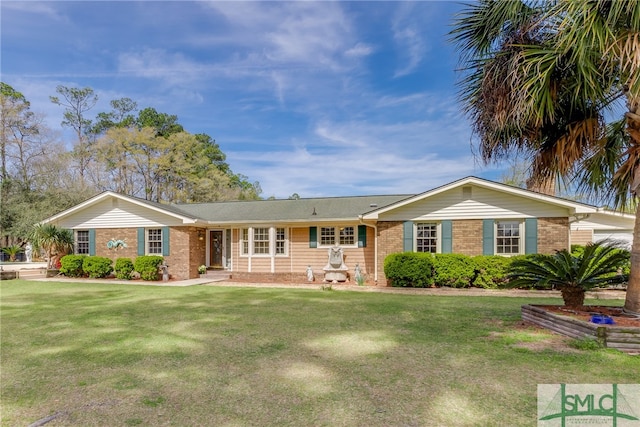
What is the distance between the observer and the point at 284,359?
4.61 metres

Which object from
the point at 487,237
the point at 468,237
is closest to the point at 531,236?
the point at 487,237

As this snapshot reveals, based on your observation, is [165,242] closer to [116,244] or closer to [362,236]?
[116,244]

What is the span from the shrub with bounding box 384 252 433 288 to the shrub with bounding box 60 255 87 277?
548 inches

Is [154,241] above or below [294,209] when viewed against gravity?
below

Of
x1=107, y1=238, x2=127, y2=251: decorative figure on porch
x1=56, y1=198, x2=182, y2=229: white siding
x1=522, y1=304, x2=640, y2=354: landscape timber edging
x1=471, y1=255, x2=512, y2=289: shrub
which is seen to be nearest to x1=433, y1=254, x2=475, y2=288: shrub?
x1=471, y1=255, x2=512, y2=289: shrub

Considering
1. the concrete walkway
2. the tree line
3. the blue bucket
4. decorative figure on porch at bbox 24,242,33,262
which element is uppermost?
the tree line

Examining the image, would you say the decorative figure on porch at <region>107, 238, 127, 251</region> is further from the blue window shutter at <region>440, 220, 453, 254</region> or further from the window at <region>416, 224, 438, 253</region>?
the blue window shutter at <region>440, 220, 453, 254</region>

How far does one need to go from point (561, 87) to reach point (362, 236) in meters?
9.97

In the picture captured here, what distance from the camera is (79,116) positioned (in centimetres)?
3362

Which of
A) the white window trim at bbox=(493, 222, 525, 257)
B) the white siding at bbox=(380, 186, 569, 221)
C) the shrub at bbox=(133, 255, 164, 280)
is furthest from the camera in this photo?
the shrub at bbox=(133, 255, 164, 280)

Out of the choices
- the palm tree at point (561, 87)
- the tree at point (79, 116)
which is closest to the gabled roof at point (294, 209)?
the palm tree at point (561, 87)

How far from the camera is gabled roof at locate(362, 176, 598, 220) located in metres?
11.6

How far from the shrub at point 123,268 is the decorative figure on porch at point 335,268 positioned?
8.61m

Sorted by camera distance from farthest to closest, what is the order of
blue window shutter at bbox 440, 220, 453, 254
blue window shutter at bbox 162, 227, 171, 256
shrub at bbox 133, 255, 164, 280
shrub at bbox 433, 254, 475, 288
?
blue window shutter at bbox 162, 227, 171, 256, shrub at bbox 133, 255, 164, 280, blue window shutter at bbox 440, 220, 453, 254, shrub at bbox 433, 254, 475, 288
